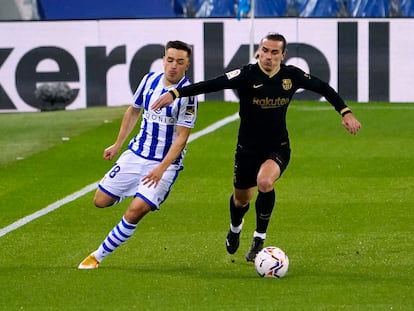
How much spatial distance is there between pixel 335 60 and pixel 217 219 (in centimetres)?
1208

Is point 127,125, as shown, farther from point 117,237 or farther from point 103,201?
point 117,237

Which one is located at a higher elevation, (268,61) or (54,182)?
(268,61)

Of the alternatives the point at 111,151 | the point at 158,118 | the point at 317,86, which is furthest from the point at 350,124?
the point at 111,151

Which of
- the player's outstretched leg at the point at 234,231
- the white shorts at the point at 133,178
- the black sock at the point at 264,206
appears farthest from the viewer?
the player's outstretched leg at the point at 234,231

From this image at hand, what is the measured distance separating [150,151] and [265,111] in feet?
3.59

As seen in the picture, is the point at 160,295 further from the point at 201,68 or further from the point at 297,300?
the point at 201,68

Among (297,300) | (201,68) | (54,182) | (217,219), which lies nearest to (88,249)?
(217,219)

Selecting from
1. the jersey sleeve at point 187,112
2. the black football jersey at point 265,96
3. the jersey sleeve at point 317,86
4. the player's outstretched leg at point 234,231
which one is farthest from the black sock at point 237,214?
the jersey sleeve at point 317,86

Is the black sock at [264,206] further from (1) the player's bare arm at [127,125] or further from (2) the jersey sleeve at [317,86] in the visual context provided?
(1) the player's bare arm at [127,125]

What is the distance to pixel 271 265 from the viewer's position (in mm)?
10719

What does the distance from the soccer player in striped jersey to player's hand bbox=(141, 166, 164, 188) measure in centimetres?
1

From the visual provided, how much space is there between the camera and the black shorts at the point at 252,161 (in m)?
11.7

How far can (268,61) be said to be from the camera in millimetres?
11344

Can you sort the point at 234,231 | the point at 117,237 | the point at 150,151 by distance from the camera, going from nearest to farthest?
the point at 117,237
the point at 150,151
the point at 234,231
